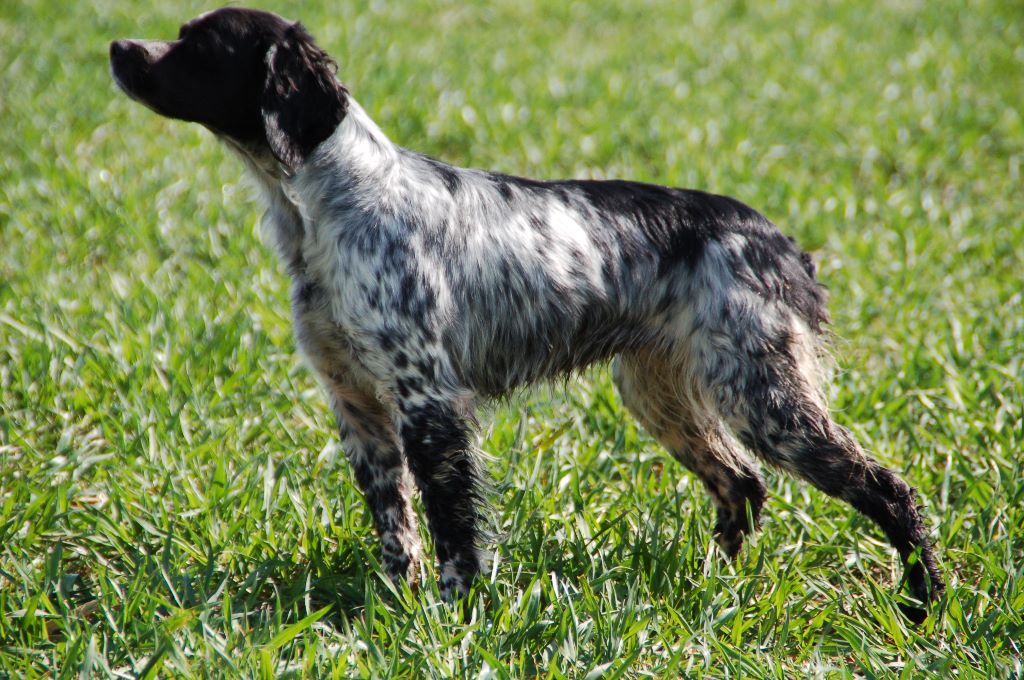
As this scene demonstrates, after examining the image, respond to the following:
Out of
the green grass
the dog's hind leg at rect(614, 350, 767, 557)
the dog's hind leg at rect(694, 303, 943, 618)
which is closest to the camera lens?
the green grass

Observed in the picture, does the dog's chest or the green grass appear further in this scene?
the dog's chest

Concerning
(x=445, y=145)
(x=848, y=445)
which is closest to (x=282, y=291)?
(x=445, y=145)

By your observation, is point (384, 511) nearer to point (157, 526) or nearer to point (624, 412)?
point (157, 526)

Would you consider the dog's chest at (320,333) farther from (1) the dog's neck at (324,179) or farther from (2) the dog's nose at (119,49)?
(2) the dog's nose at (119,49)

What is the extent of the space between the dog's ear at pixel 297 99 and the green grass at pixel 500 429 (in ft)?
3.60

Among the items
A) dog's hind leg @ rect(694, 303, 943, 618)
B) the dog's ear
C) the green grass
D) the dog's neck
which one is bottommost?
the green grass

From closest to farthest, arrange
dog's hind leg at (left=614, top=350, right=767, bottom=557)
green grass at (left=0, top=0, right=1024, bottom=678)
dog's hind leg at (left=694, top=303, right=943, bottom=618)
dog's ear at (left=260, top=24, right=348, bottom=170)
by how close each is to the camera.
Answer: green grass at (left=0, top=0, right=1024, bottom=678) → dog's ear at (left=260, top=24, right=348, bottom=170) → dog's hind leg at (left=694, top=303, right=943, bottom=618) → dog's hind leg at (left=614, top=350, right=767, bottom=557)

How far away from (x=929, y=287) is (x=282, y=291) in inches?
126

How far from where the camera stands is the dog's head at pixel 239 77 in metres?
2.81

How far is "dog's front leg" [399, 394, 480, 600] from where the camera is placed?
285cm

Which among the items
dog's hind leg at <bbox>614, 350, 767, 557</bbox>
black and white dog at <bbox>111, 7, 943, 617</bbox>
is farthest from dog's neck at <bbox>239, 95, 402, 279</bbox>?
dog's hind leg at <bbox>614, 350, 767, 557</bbox>

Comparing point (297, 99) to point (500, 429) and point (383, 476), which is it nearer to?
point (383, 476)

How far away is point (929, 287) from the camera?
5172 millimetres

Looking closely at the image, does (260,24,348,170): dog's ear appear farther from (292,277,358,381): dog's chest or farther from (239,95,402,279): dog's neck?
(292,277,358,381): dog's chest
